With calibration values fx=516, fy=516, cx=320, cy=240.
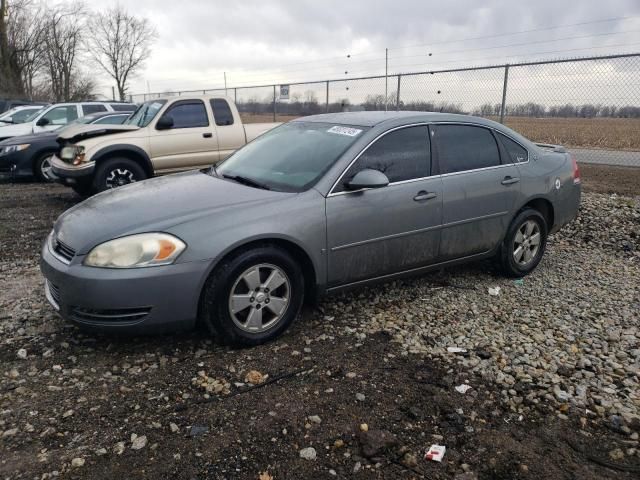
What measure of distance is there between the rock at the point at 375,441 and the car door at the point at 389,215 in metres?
1.40

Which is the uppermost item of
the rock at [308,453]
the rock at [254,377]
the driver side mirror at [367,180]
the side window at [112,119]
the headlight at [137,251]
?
the side window at [112,119]

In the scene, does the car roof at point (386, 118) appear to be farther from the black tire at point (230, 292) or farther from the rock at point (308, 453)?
the rock at point (308, 453)

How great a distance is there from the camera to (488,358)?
353cm

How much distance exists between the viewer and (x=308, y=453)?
2.56 metres

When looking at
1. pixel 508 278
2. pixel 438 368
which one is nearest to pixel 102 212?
pixel 438 368

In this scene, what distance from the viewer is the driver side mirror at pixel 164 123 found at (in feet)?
26.8

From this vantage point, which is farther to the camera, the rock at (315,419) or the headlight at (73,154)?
the headlight at (73,154)

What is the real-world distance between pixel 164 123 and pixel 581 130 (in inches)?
505

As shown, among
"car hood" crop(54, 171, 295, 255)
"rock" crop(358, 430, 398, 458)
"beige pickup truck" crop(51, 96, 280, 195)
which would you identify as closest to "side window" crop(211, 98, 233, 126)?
"beige pickup truck" crop(51, 96, 280, 195)

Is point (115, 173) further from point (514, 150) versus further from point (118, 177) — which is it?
point (514, 150)

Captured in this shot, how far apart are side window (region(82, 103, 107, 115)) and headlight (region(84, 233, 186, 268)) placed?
1160cm

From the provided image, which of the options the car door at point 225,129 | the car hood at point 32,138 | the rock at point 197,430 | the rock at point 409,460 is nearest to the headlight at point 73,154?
the car door at point 225,129

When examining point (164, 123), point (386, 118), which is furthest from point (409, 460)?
point (164, 123)

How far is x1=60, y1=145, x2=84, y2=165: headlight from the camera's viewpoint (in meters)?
7.62
